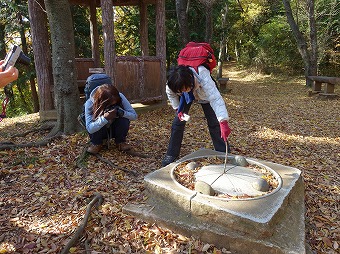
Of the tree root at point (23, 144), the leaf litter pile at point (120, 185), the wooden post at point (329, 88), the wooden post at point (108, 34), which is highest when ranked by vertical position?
the wooden post at point (108, 34)

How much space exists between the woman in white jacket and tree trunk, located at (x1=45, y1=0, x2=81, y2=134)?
175cm

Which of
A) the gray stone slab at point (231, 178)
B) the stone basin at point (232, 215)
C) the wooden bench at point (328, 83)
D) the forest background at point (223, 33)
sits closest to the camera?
the stone basin at point (232, 215)

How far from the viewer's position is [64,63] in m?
4.10

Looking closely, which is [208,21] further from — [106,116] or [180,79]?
[180,79]

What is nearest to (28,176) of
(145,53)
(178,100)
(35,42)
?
(178,100)

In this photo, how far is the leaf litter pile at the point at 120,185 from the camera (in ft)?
7.43

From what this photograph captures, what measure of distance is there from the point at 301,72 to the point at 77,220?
54.9 ft

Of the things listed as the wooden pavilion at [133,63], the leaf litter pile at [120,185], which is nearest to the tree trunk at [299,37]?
the leaf litter pile at [120,185]

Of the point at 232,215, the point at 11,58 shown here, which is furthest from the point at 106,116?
the point at 232,215

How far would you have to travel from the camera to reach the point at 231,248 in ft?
6.97

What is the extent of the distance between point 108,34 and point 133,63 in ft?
2.92

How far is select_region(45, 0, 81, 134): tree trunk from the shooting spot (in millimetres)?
3988

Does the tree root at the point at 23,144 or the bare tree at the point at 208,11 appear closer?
the tree root at the point at 23,144

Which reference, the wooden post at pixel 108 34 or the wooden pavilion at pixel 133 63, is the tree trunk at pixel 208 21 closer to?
the wooden pavilion at pixel 133 63
